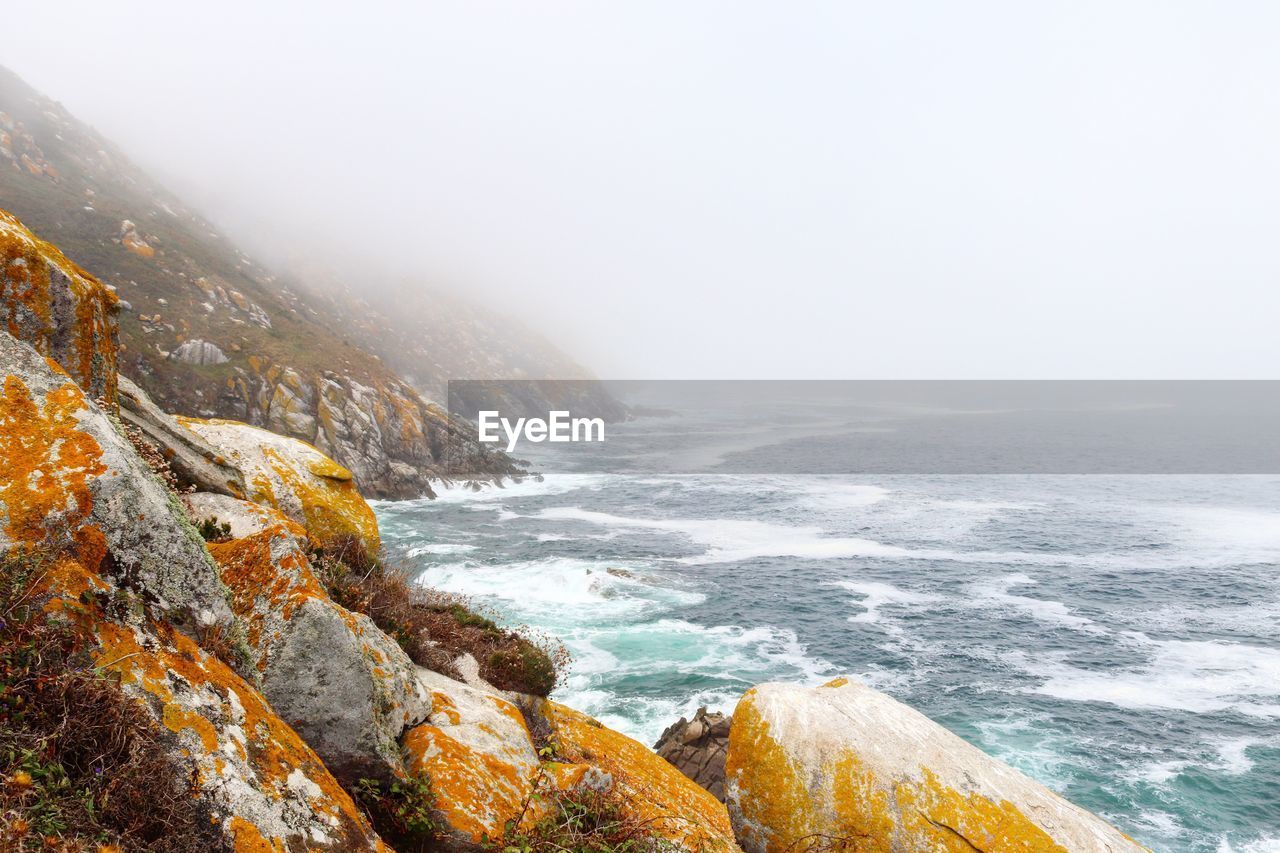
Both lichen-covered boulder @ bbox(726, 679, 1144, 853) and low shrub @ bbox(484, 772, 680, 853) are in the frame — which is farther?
lichen-covered boulder @ bbox(726, 679, 1144, 853)

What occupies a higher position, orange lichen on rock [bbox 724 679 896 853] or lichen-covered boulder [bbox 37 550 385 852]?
lichen-covered boulder [bbox 37 550 385 852]

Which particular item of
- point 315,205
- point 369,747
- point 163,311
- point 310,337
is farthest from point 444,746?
point 315,205

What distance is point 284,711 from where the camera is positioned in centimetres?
633

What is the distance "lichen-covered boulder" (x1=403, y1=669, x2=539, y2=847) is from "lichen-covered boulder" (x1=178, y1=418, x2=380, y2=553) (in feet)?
19.8

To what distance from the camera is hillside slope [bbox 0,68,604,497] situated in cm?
5359

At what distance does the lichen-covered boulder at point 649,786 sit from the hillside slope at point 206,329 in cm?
4931

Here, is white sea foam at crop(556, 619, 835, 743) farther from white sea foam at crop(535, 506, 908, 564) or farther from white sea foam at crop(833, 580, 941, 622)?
white sea foam at crop(535, 506, 908, 564)

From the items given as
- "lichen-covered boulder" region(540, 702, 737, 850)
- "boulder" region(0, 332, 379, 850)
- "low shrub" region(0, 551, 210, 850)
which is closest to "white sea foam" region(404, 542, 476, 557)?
"lichen-covered boulder" region(540, 702, 737, 850)

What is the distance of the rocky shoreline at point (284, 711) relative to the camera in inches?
158

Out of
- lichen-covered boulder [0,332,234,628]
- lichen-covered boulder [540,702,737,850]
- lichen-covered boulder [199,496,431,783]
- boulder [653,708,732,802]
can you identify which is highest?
lichen-covered boulder [0,332,234,628]

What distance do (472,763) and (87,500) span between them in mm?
4564

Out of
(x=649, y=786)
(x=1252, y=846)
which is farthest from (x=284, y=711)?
(x=1252, y=846)

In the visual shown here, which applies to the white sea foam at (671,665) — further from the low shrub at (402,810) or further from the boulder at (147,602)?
the boulder at (147,602)

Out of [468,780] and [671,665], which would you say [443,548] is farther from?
[468,780]
